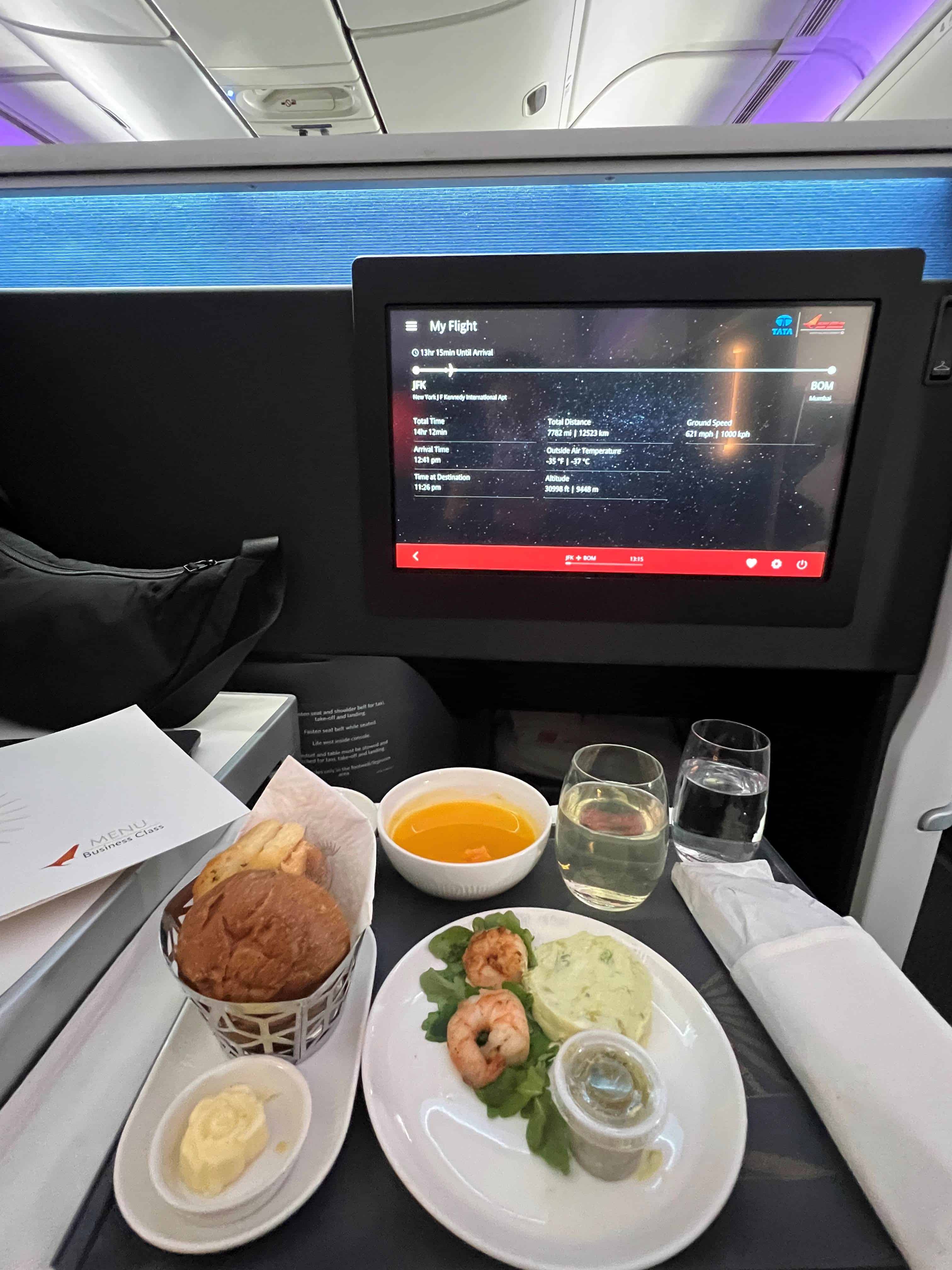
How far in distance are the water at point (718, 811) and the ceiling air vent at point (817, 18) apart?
405cm

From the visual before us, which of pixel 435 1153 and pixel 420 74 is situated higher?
pixel 420 74

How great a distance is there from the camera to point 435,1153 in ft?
1.32

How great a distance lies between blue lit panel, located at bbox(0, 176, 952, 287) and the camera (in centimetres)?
67

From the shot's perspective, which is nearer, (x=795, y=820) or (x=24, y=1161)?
(x=24, y=1161)

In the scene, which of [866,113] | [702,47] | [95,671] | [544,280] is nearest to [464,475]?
[544,280]

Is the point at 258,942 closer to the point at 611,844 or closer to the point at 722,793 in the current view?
the point at 611,844

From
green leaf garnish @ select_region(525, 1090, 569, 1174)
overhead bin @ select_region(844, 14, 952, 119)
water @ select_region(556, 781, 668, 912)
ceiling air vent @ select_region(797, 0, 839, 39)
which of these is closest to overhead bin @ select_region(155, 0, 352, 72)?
ceiling air vent @ select_region(797, 0, 839, 39)

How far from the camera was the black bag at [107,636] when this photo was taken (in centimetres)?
66

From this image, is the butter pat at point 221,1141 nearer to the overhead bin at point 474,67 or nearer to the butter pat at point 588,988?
the butter pat at point 588,988

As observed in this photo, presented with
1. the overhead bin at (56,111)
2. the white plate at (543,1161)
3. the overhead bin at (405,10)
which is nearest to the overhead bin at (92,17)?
the overhead bin at (56,111)

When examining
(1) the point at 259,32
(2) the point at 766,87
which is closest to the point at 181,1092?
(1) the point at 259,32

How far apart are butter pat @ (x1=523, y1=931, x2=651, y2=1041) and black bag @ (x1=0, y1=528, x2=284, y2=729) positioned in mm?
464

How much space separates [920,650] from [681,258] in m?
0.53

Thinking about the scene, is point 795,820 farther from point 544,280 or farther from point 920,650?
point 544,280
